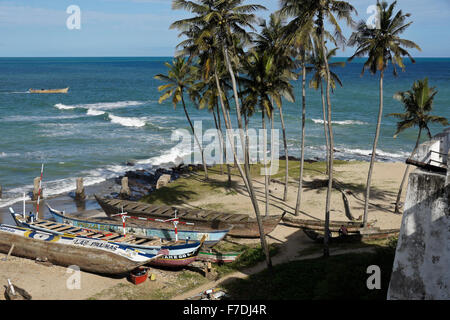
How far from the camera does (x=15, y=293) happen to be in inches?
736

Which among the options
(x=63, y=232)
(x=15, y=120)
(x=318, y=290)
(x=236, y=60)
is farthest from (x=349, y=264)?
(x=15, y=120)

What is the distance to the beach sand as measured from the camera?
66.9ft

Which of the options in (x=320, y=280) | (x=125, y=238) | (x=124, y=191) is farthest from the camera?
(x=124, y=191)

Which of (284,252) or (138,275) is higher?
(284,252)

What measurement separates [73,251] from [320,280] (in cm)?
1227

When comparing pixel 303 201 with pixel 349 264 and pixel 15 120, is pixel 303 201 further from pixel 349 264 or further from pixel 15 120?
pixel 15 120

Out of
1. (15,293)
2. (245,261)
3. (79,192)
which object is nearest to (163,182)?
(79,192)

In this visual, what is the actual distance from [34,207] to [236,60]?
2142 cm

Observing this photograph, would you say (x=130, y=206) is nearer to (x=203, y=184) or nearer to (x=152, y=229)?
(x=152, y=229)

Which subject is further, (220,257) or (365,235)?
(365,235)

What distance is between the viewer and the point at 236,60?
73.4 ft

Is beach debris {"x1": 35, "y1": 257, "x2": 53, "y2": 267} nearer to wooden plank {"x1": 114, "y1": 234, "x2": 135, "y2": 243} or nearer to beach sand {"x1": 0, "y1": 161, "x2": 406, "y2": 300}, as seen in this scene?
beach sand {"x1": 0, "y1": 161, "x2": 406, "y2": 300}

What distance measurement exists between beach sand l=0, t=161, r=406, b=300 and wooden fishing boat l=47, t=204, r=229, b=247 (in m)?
2.56

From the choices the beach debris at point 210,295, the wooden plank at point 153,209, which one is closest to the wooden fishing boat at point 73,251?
the beach debris at point 210,295
